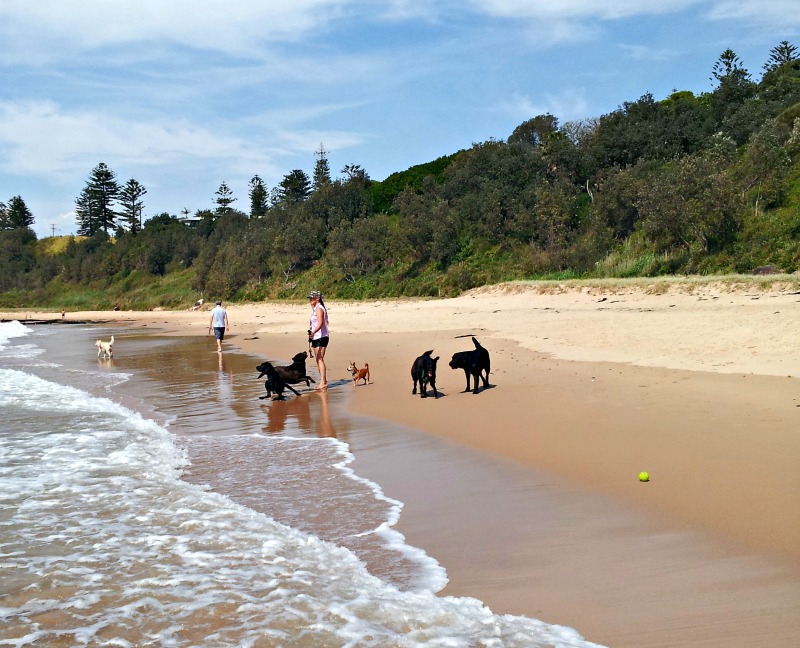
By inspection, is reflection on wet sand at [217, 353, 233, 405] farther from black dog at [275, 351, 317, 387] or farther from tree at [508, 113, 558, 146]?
tree at [508, 113, 558, 146]

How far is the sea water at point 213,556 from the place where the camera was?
3318 mm

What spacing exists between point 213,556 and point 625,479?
3054 millimetres

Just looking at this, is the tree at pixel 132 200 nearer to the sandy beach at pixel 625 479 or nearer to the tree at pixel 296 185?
the tree at pixel 296 185

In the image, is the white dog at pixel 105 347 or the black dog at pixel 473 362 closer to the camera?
the black dog at pixel 473 362

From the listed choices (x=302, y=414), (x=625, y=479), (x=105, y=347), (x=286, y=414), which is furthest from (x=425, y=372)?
(x=105, y=347)

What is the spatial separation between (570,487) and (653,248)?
2400 centimetres

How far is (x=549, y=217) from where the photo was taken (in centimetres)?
3397

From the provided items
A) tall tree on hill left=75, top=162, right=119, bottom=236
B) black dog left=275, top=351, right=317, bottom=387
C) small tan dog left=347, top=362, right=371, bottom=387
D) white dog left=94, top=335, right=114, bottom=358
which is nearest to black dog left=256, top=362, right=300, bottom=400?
black dog left=275, top=351, right=317, bottom=387

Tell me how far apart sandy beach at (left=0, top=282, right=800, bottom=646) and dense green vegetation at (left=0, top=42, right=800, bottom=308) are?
1325 centimetres

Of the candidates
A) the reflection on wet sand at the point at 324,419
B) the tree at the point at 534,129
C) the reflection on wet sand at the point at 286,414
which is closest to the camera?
the reflection on wet sand at the point at 324,419

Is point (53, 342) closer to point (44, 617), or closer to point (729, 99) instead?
point (44, 617)

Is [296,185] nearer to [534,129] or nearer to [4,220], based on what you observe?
[534,129]

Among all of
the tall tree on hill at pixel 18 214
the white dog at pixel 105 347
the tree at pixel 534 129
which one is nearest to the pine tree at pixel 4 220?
the tall tree on hill at pixel 18 214

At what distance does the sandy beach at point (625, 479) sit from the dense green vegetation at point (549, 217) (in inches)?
522
